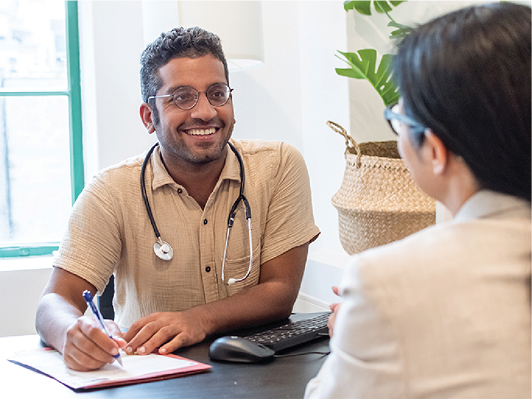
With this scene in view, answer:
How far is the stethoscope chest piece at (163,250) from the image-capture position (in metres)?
1.59

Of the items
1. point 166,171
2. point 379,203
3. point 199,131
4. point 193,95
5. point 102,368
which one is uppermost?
point 193,95

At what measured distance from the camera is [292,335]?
1183 millimetres

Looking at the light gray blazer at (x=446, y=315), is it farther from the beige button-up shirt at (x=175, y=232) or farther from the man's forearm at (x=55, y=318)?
the beige button-up shirt at (x=175, y=232)

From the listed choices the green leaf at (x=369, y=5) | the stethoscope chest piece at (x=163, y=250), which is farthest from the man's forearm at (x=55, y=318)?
the green leaf at (x=369, y=5)

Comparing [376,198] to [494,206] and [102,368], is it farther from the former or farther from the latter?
[494,206]

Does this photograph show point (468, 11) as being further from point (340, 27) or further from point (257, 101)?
point (257, 101)

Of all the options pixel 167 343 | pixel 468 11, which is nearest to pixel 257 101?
pixel 167 343

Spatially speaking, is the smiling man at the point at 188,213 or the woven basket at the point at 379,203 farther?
the woven basket at the point at 379,203

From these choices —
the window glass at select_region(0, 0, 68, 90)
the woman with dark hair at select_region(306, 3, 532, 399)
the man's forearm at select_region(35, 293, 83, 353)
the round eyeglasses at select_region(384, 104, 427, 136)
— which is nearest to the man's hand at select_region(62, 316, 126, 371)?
the man's forearm at select_region(35, 293, 83, 353)

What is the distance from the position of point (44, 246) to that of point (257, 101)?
1341mm

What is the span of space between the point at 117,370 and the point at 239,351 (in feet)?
0.74

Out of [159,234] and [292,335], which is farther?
[159,234]

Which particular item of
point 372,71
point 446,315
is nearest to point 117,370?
point 446,315

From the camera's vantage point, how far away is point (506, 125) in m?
0.61
